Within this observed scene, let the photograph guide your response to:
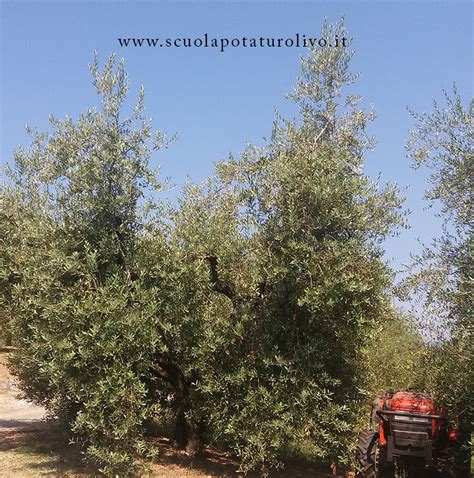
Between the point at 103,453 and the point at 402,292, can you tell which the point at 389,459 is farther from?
the point at 103,453

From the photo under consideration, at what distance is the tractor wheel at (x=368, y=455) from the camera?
32.9ft

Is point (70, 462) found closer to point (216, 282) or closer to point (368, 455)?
point (216, 282)

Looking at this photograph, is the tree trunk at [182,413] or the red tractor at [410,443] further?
the tree trunk at [182,413]

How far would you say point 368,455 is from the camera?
1016cm

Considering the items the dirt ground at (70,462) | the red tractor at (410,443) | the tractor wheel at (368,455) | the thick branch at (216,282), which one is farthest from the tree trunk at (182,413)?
the red tractor at (410,443)

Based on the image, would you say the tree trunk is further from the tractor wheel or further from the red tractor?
the red tractor

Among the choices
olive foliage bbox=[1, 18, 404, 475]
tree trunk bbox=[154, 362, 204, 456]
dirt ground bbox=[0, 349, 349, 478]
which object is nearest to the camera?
olive foliage bbox=[1, 18, 404, 475]

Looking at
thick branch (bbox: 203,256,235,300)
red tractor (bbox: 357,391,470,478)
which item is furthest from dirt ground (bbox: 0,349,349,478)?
thick branch (bbox: 203,256,235,300)

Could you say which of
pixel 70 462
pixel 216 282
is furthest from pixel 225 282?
pixel 70 462

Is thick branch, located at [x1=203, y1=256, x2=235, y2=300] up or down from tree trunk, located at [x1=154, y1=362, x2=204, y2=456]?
up

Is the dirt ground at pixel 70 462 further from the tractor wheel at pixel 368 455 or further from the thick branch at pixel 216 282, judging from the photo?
the thick branch at pixel 216 282

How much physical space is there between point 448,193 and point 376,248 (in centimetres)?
144

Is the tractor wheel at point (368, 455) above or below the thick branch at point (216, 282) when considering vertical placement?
below

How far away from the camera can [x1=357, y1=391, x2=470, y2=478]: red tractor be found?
965cm
